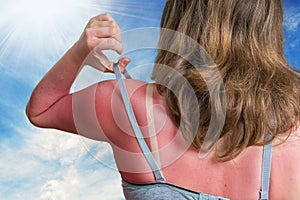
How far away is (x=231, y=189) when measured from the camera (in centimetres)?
91

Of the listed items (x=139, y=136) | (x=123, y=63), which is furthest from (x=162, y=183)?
(x=123, y=63)

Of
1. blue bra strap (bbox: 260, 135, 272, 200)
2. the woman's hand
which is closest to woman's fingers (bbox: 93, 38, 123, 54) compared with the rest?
the woman's hand

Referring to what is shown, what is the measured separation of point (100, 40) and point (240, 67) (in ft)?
0.76

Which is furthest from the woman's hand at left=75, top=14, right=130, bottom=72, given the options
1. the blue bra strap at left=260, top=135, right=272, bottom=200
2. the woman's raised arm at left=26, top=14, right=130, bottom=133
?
the blue bra strap at left=260, top=135, right=272, bottom=200

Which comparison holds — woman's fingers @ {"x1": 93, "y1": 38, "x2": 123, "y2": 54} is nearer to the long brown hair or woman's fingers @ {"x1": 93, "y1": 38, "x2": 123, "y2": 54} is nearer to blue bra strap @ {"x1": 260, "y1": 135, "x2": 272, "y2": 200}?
the long brown hair

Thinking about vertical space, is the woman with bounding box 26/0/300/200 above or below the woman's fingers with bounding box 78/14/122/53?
below

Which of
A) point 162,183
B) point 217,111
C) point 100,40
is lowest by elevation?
point 162,183

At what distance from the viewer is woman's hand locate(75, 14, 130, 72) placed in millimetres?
923

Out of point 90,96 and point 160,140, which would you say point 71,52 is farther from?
point 160,140

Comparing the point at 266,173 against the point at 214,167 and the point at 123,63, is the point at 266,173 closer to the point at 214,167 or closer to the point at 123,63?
the point at 214,167

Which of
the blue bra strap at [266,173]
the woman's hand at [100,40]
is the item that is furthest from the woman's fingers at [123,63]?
the blue bra strap at [266,173]

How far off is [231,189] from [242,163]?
4 centimetres

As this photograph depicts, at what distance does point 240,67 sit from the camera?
3.08 ft

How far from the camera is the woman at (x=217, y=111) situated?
0.90 metres
